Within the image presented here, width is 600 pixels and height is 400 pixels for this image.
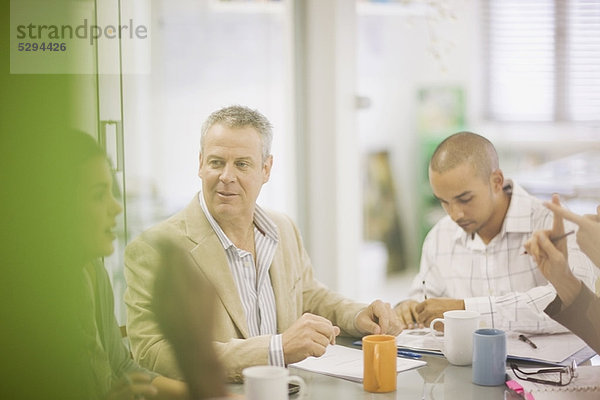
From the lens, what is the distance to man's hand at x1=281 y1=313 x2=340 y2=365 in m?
1.66

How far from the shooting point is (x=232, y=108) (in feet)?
6.06

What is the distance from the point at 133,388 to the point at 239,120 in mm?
662

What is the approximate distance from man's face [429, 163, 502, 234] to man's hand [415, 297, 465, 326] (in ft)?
0.72

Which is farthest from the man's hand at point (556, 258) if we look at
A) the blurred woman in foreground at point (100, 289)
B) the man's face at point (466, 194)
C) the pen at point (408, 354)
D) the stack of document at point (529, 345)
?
the blurred woman in foreground at point (100, 289)

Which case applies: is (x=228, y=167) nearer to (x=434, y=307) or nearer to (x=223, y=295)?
(x=223, y=295)

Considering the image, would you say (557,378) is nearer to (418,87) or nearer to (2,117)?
(2,117)

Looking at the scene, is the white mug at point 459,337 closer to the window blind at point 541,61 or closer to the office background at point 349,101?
the office background at point 349,101

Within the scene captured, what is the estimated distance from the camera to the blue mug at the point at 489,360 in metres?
1.66

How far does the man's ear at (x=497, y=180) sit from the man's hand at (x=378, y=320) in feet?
1.40

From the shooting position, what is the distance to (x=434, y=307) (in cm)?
206

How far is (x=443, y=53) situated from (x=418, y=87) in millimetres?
433

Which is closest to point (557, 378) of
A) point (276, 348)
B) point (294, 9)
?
point (276, 348)

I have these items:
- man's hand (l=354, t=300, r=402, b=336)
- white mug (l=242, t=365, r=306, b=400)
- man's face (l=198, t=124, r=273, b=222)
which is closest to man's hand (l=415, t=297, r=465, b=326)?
man's hand (l=354, t=300, r=402, b=336)

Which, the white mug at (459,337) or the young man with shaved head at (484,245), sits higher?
the young man with shaved head at (484,245)
